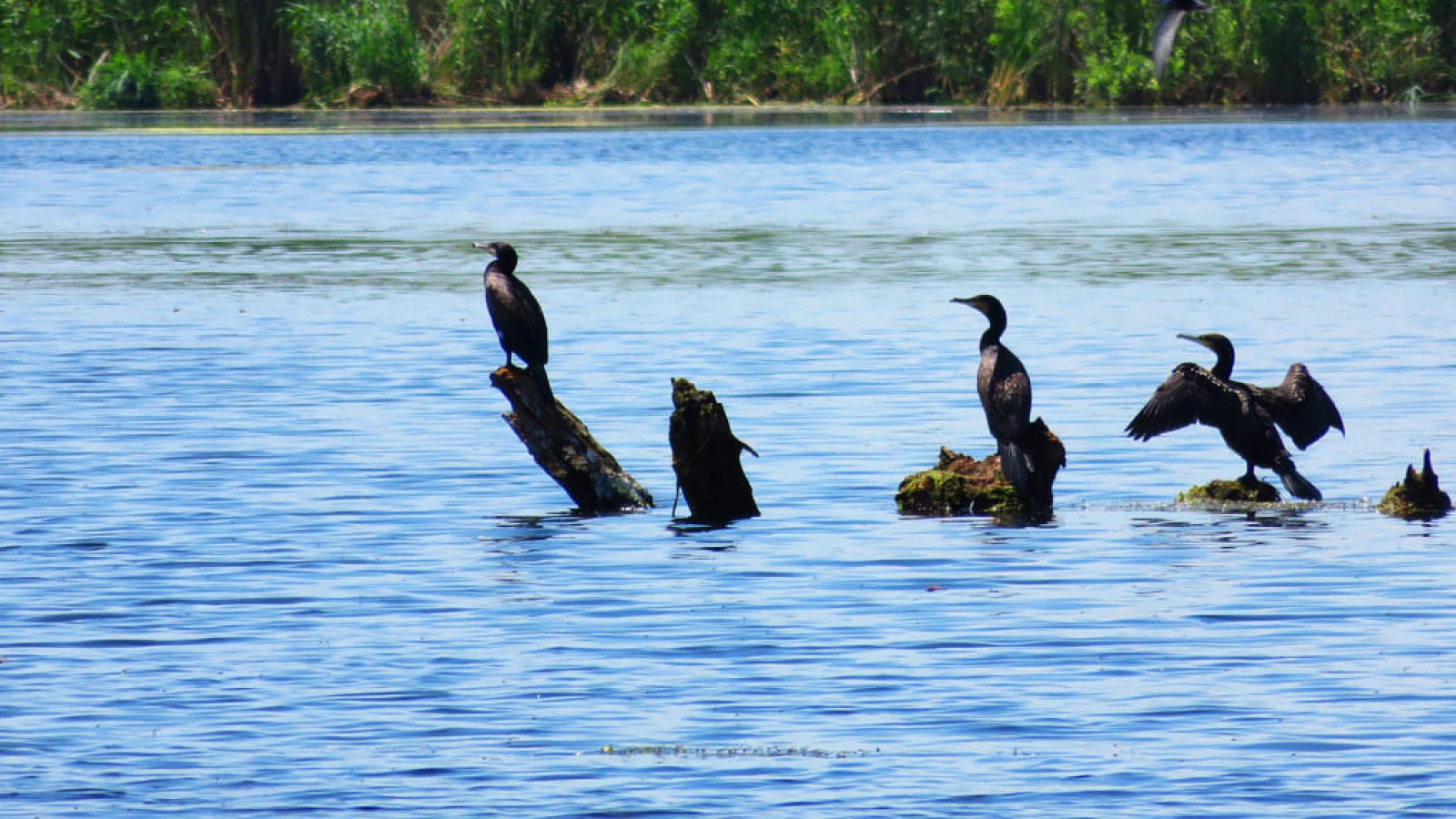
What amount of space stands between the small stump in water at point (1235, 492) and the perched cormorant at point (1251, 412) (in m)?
0.08

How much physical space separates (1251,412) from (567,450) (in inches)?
127

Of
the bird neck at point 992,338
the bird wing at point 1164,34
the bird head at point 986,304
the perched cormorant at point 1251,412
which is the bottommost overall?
the perched cormorant at point 1251,412

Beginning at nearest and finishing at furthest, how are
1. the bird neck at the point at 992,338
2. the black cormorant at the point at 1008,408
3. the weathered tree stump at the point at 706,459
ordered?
the weathered tree stump at the point at 706,459 → the black cormorant at the point at 1008,408 → the bird neck at the point at 992,338

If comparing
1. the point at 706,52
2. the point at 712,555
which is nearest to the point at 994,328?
the point at 712,555

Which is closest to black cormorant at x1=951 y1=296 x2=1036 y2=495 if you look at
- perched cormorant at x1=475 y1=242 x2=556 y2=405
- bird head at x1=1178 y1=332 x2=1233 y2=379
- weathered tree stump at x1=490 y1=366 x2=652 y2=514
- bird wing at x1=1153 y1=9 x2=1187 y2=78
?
bird head at x1=1178 y1=332 x2=1233 y2=379

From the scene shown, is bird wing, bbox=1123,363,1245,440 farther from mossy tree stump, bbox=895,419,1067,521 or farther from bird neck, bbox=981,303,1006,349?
bird neck, bbox=981,303,1006,349

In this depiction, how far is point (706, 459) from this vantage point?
12898 mm

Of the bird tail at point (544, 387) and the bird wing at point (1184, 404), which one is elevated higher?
the bird tail at point (544, 387)

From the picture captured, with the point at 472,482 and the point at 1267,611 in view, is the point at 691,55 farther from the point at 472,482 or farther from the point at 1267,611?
the point at 1267,611

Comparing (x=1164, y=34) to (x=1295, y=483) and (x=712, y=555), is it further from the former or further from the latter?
(x=712, y=555)

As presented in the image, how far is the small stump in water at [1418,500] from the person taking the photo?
12.8 meters

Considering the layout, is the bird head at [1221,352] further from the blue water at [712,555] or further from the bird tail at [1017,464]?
the bird tail at [1017,464]

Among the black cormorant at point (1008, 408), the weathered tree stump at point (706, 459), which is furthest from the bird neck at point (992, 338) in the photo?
the weathered tree stump at point (706, 459)

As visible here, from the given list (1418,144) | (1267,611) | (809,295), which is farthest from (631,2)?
(1267,611)
